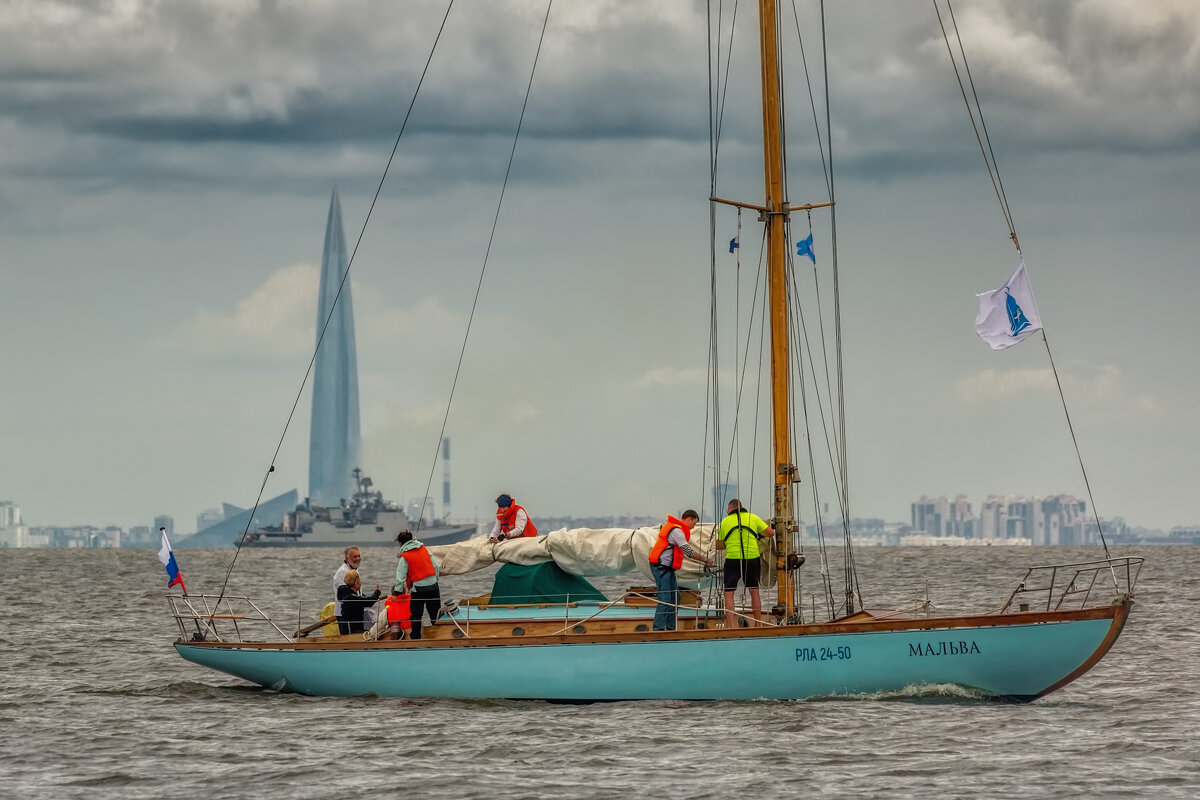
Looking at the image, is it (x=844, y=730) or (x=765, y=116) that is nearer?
(x=844, y=730)

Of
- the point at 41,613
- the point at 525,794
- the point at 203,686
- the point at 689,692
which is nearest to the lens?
the point at 525,794

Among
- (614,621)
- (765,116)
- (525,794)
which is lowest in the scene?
(525,794)

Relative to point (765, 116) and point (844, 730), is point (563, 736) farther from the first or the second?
A: point (765, 116)

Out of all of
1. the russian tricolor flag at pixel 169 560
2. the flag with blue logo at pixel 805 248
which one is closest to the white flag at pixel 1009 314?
the flag with blue logo at pixel 805 248

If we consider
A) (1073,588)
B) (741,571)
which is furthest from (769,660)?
(1073,588)

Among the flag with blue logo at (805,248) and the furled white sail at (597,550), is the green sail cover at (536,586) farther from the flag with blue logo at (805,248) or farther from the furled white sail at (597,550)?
the flag with blue logo at (805,248)

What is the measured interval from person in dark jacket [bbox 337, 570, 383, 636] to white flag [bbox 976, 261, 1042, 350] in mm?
9808

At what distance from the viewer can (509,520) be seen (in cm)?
2502

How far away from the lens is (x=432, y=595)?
23172mm

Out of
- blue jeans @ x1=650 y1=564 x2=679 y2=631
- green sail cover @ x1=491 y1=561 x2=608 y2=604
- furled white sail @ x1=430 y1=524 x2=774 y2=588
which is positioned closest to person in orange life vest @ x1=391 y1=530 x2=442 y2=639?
furled white sail @ x1=430 y1=524 x2=774 y2=588

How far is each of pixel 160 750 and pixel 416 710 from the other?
12.1 ft

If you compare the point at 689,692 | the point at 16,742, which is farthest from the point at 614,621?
the point at 16,742

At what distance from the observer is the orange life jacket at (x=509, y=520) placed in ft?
82.0

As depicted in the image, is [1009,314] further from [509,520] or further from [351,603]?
[351,603]
